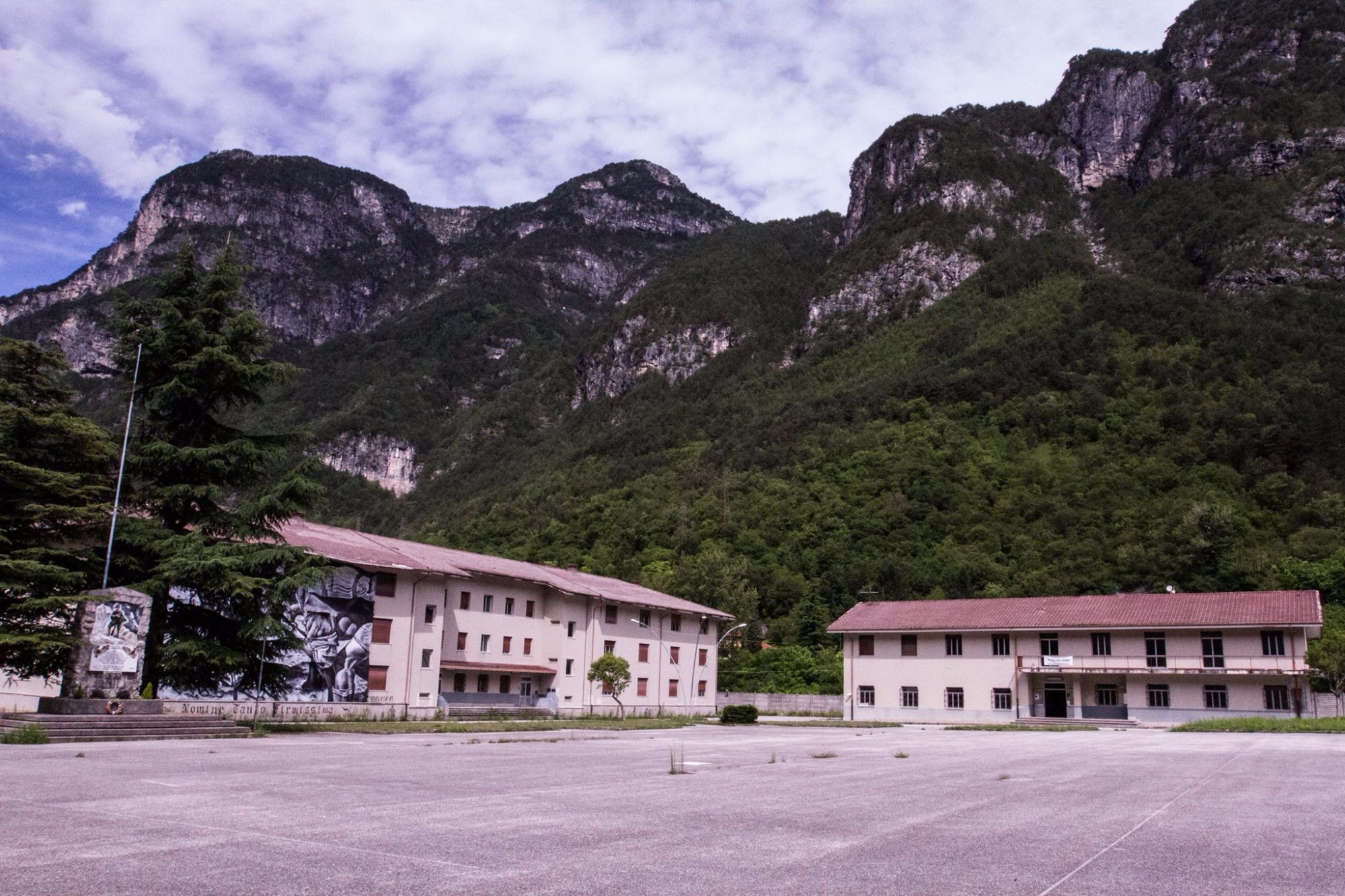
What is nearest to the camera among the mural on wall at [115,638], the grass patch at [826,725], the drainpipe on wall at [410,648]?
the mural on wall at [115,638]

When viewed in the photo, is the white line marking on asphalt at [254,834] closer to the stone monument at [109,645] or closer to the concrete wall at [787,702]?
the stone monument at [109,645]

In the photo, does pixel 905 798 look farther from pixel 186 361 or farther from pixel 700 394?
pixel 700 394

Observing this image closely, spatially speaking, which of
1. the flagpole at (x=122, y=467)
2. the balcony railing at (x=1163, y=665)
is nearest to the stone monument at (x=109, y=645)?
the flagpole at (x=122, y=467)

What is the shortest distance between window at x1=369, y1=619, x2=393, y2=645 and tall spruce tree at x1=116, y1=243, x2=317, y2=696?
45.7ft

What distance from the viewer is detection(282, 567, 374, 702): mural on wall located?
125 ft

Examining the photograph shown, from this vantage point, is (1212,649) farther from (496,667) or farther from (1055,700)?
(496,667)

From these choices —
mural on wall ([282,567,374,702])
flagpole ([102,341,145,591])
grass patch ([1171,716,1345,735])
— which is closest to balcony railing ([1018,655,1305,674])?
grass patch ([1171,716,1345,735])

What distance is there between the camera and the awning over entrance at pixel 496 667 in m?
45.0

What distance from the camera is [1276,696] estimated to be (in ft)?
160

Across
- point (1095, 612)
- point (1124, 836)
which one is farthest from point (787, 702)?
point (1124, 836)

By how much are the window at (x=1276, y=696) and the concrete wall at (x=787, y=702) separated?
23.1 meters

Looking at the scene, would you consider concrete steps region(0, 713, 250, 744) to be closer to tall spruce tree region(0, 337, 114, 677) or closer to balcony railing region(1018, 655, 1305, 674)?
tall spruce tree region(0, 337, 114, 677)

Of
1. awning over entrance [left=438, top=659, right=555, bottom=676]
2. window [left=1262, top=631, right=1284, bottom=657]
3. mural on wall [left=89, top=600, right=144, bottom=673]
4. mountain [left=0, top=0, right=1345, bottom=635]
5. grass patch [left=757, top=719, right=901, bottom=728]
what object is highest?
mountain [left=0, top=0, right=1345, bottom=635]

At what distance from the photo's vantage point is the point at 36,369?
25016mm
